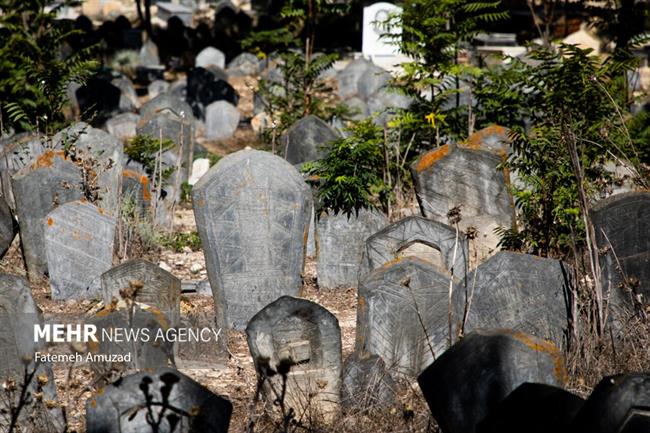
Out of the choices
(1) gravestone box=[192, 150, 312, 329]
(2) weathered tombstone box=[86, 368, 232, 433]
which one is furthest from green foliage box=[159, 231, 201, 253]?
(2) weathered tombstone box=[86, 368, 232, 433]

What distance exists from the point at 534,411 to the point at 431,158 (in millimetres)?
4831

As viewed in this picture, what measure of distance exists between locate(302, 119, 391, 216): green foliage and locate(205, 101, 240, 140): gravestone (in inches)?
252

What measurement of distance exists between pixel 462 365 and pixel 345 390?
135 centimetres

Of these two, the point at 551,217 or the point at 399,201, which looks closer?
the point at 551,217

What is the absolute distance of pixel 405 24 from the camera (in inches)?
416

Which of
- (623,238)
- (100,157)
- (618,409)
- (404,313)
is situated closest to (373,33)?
(100,157)

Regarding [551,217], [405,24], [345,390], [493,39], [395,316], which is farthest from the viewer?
[493,39]

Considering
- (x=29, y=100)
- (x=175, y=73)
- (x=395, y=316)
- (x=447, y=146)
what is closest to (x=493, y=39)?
(x=175, y=73)

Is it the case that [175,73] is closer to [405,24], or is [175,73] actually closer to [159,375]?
[405,24]

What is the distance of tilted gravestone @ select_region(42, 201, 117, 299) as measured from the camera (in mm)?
7797

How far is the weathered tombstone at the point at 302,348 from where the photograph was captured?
5367 millimetres

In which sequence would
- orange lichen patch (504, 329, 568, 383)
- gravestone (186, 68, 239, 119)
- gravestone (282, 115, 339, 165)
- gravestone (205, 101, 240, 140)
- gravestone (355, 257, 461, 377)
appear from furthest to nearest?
1. gravestone (186, 68, 239, 119)
2. gravestone (205, 101, 240, 140)
3. gravestone (282, 115, 339, 165)
4. gravestone (355, 257, 461, 377)
5. orange lichen patch (504, 329, 568, 383)

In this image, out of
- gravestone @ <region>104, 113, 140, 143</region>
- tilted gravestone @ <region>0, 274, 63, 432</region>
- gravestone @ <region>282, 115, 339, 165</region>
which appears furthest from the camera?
gravestone @ <region>104, 113, 140, 143</region>

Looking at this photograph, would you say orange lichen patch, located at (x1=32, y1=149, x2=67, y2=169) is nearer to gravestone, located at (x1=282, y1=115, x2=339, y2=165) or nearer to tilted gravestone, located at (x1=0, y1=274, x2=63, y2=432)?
gravestone, located at (x1=282, y1=115, x2=339, y2=165)
